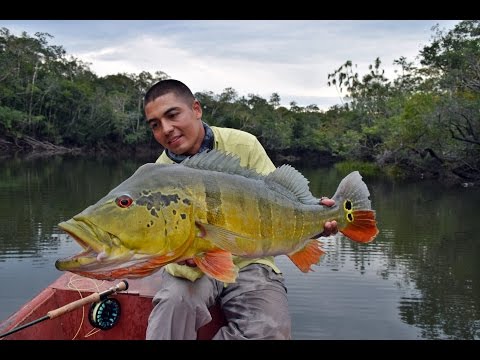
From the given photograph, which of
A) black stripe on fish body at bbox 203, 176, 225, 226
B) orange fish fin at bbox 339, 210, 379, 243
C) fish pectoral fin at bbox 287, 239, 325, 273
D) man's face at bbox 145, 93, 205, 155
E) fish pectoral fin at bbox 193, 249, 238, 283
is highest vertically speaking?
man's face at bbox 145, 93, 205, 155

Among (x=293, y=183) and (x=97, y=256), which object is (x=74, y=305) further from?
(x=293, y=183)

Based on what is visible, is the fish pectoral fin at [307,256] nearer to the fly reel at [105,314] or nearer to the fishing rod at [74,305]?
the fishing rod at [74,305]

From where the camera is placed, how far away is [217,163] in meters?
2.93

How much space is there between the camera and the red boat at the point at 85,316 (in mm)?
4137

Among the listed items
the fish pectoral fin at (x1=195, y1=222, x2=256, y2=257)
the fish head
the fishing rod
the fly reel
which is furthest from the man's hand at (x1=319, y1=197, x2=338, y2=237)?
the fly reel

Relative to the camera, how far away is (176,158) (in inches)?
147

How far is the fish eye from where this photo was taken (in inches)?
97.7

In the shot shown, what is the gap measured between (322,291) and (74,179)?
21777mm

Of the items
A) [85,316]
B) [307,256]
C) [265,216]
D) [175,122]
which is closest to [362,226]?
[307,256]

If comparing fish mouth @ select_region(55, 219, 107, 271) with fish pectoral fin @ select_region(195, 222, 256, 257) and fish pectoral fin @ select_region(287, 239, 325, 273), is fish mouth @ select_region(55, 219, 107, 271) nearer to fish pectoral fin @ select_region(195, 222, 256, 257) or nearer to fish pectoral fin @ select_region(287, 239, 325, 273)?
fish pectoral fin @ select_region(195, 222, 256, 257)

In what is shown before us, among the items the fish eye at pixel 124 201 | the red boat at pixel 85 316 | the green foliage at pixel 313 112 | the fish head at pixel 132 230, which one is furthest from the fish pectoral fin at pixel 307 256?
the green foliage at pixel 313 112

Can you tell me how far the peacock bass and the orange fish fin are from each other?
0.01 m
